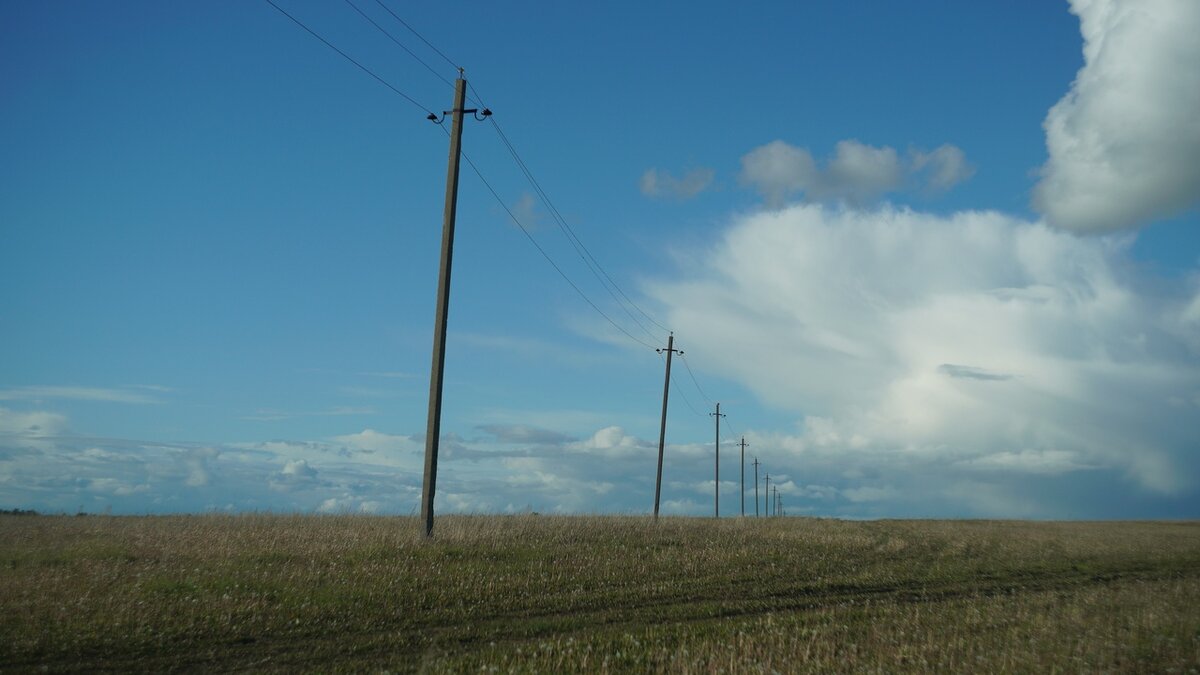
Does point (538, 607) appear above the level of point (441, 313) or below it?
below

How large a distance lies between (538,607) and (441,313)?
10.6 meters

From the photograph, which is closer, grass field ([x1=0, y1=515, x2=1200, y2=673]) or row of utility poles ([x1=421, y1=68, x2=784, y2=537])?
grass field ([x1=0, y1=515, x2=1200, y2=673])

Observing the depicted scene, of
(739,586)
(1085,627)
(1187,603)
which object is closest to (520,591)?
(739,586)

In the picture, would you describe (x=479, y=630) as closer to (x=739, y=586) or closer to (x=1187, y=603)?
(x=739, y=586)

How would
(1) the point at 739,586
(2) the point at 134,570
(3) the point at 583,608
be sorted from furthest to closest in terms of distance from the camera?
(1) the point at 739,586, (2) the point at 134,570, (3) the point at 583,608

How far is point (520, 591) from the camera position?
1706cm

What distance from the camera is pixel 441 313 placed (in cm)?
2383

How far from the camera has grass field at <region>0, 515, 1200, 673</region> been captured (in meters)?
11.1

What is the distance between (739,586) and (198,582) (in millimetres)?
11511

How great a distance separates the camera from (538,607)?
15578mm

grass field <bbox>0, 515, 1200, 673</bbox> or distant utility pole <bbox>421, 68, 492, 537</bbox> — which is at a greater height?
distant utility pole <bbox>421, 68, 492, 537</bbox>

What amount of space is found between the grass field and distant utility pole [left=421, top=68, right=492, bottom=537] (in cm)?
151

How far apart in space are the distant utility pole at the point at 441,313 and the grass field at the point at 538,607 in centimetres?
151

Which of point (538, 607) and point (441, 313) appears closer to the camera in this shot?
point (538, 607)
